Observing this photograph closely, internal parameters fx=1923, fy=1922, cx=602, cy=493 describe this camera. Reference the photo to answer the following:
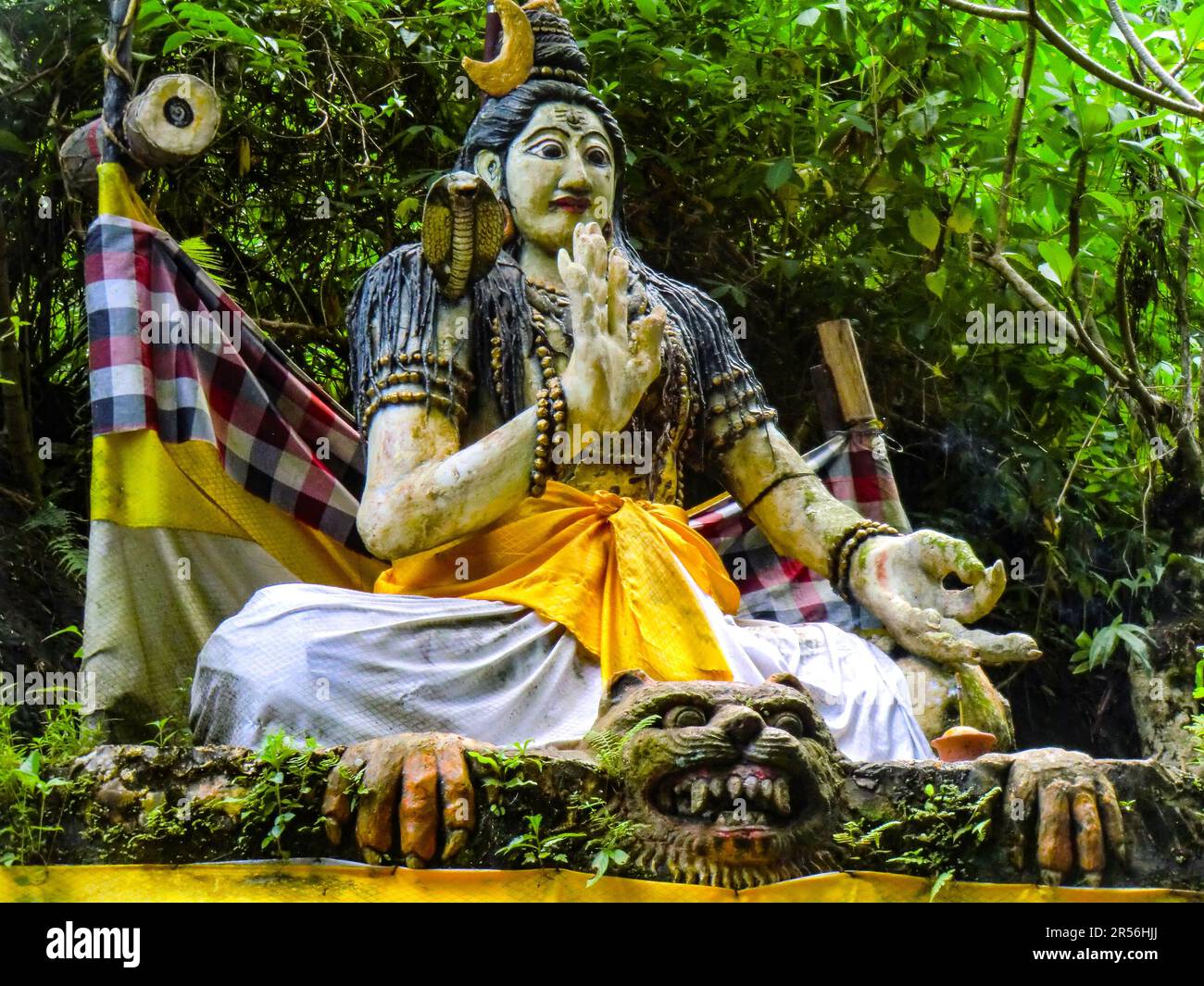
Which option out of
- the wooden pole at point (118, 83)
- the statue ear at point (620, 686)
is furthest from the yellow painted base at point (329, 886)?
the wooden pole at point (118, 83)

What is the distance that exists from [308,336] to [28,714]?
226 centimetres

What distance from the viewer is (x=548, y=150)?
676cm

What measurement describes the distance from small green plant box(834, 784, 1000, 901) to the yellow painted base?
21 cm

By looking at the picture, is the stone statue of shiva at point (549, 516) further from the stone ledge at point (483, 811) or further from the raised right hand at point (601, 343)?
the stone ledge at point (483, 811)

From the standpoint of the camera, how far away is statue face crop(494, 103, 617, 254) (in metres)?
6.73

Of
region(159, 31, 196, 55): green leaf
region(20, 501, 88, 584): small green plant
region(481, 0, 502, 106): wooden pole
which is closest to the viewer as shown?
region(481, 0, 502, 106): wooden pole

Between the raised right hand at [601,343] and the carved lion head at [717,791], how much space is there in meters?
1.18

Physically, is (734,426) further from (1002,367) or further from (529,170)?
(1002,367)

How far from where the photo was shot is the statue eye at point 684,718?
4957 mm

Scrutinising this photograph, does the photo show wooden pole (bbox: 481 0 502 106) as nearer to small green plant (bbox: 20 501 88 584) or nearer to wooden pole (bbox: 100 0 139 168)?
wooden pole (bbox: 100 0 139 168)

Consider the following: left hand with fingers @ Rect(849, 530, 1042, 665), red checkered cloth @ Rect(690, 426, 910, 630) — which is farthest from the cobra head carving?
left hand with fingers @ Rect(849, 530, 1042, 665)

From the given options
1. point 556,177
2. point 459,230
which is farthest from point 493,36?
point 459,230

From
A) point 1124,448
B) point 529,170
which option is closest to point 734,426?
point 529,170

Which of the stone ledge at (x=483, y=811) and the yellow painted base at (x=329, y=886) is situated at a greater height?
the stone ledge at (x=483, y=811)
